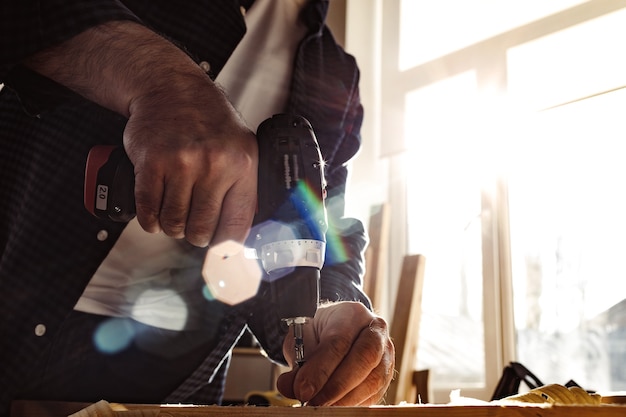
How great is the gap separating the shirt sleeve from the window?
201 cm

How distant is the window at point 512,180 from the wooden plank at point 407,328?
639mm

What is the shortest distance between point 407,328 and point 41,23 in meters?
1.58

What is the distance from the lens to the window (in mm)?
2225

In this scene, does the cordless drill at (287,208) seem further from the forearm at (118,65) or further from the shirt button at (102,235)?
the shirt button at (102,235)

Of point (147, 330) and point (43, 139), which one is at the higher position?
point (43, 139)

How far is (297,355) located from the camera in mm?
735

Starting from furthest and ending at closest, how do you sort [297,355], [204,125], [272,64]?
[272,64] < [297,355] < [204,125]

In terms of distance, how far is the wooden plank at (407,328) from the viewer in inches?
76.7

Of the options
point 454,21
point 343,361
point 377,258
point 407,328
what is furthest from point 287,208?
point 454,21

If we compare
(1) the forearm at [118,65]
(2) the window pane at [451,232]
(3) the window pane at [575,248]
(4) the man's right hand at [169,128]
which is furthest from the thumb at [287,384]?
(2) the window pane at [451,232]

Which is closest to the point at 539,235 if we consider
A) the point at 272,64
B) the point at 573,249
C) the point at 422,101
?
the point at 573,249

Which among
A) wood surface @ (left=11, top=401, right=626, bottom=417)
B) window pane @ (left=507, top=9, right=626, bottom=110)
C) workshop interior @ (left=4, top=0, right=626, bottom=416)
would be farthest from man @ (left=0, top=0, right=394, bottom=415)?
window pane @ (left=507, top=9, right=626, bottom=110)

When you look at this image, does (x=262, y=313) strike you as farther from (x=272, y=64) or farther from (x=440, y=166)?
(x=440, y=166)

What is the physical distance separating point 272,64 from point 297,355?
0.74 meters
